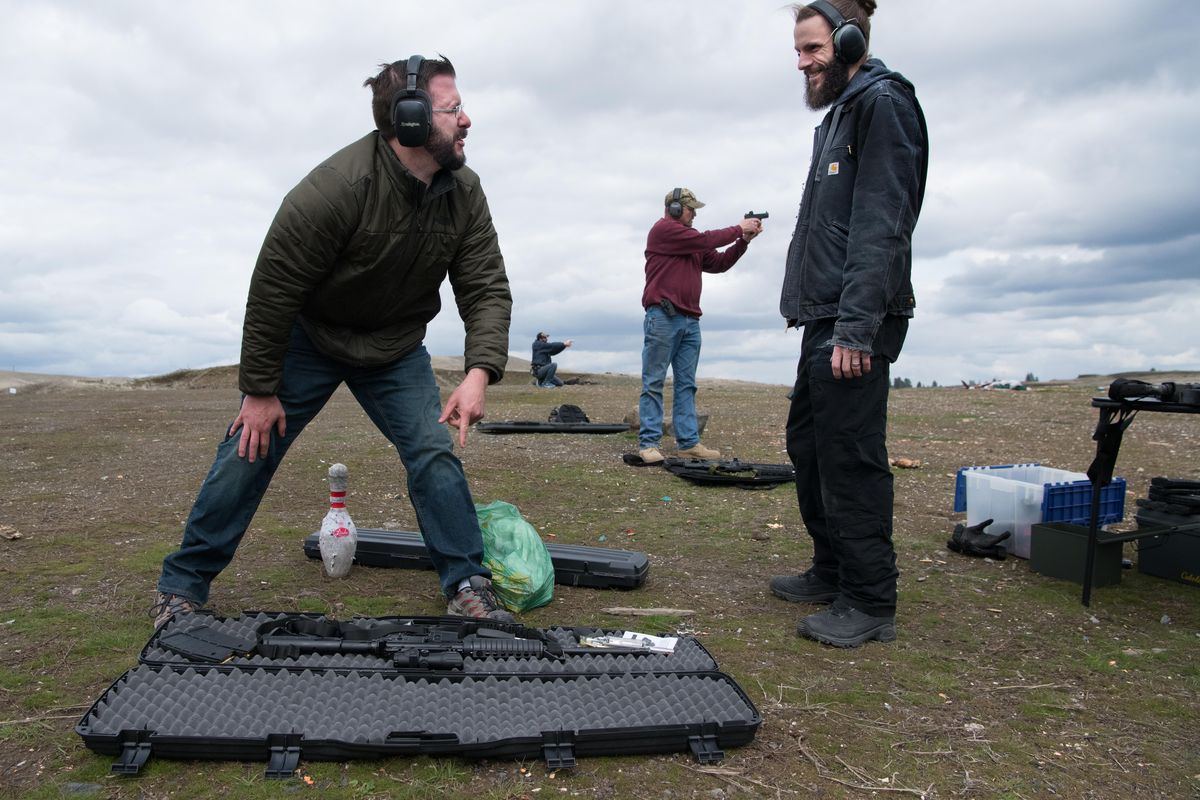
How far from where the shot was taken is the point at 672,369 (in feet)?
27.9

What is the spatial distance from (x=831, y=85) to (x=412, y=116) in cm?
181

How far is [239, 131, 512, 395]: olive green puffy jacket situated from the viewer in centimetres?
335

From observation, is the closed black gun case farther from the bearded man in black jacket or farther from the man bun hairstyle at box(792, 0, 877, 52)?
the man bun hairstyle at box(792, 0, 877, 52)

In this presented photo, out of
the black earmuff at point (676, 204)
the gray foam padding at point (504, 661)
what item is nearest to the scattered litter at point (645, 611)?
the gray foam padding at point (504, 661)

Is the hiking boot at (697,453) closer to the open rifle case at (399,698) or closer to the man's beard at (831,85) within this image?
the man's beard at (831,85)

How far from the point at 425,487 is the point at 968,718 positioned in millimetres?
2361

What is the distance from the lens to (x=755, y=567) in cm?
493

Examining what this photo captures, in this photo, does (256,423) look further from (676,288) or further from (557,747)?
(676,288)

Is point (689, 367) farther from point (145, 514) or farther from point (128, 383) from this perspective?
point (128, 383)

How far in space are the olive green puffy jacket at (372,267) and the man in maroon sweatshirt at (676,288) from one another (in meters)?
4.46

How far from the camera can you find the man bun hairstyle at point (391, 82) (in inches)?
135

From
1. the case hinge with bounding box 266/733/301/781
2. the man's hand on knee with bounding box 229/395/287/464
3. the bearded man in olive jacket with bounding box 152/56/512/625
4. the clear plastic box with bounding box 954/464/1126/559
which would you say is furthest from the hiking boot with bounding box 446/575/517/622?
the clear plastic box with bounding box 954/464/1126/559

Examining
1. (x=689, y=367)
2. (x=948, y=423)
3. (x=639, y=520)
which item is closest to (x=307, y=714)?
(x=639, y=520)

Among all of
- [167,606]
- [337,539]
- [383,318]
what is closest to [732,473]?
[337,539]
